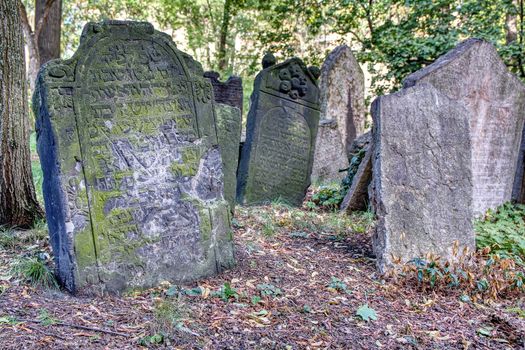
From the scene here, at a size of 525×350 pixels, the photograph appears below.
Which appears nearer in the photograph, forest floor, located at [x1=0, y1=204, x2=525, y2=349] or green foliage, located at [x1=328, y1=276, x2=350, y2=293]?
forest floor, located at [x1=0, y1=204, x2=525, y2=349]

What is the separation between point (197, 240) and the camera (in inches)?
153

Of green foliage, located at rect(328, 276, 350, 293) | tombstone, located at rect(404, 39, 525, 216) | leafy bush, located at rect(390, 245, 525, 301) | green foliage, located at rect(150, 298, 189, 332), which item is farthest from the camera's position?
tombstone, located at rect(404, 39, 525, 216)

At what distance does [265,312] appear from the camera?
3.29m

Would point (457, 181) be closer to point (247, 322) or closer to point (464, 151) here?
point (464, 151)

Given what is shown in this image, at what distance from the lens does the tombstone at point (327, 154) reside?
9531 millimetres

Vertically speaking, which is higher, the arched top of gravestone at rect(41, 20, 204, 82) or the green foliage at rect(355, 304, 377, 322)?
the arched top of gravestone at rect(41, 20, 204, 82)

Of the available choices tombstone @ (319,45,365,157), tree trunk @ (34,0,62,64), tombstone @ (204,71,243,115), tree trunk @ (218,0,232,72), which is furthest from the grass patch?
tree trunk @ (218,0,232,72)

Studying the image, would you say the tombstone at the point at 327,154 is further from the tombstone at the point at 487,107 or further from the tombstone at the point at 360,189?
the tombstone at the point at 487,107

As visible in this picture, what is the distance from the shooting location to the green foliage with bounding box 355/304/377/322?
3.36 metres

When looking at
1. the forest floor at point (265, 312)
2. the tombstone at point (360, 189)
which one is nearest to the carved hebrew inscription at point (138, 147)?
the forest floor at point (265, 312)

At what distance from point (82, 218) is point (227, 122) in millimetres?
2282

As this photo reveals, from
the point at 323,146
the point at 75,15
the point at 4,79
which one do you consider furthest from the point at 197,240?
the point at 75,15

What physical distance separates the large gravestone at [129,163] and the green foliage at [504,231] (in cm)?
270

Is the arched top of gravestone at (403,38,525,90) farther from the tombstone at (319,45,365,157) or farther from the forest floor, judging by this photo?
the tombstone at (319,45,365,157)
